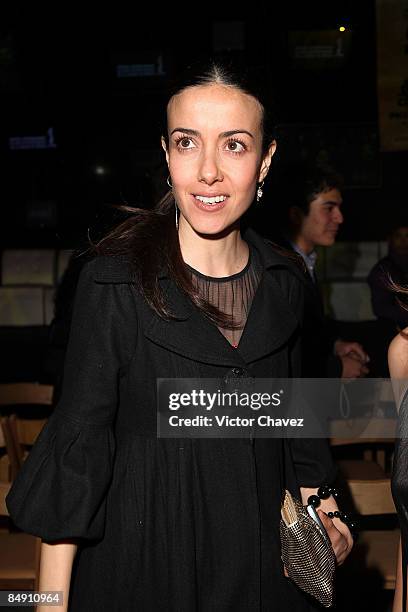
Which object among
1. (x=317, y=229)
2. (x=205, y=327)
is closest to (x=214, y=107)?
(x=205, y=327)

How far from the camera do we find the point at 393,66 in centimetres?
484

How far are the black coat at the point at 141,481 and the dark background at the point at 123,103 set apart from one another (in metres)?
6.33

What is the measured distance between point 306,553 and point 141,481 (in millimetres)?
291

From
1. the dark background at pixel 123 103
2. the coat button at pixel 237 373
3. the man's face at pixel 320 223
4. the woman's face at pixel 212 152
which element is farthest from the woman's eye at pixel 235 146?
the dark background at pixel 123 103

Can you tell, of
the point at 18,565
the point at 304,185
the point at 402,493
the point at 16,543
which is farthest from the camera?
the point at 304,185

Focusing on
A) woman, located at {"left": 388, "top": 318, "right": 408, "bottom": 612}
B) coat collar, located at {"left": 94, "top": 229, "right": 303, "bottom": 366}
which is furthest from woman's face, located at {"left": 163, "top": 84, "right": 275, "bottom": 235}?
woman, located at {"left": 388, "top": 318, "right": 408, "bottom": 612}

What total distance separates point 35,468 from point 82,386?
0.54 ft

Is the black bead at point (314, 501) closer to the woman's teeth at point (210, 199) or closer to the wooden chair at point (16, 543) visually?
the woman's teeth at point (210, 199)

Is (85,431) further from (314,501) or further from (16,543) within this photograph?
(16,543)

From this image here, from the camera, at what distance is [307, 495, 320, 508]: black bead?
143 centimetres

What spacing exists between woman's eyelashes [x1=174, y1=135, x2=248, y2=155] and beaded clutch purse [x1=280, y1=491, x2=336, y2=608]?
60cm

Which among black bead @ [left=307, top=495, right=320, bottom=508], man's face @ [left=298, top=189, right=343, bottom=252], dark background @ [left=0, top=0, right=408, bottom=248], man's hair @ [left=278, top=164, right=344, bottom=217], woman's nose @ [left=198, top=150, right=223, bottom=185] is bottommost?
black bead @ [left=307, top=495, right=320, bottom=508]

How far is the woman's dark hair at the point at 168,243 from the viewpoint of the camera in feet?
4.31

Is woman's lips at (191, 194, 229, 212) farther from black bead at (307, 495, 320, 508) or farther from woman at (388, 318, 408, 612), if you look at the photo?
black bead at (307, 495, 320, 508)
